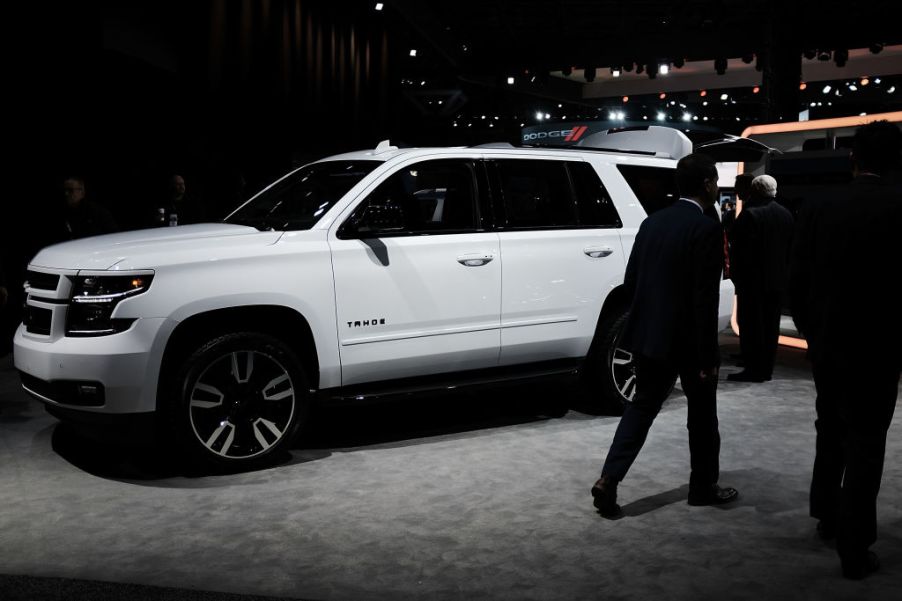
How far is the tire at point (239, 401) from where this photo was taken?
506 centimetres

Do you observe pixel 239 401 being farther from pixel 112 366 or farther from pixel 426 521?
pixel 426 521

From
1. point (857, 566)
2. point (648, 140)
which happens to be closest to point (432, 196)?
point (857, 566)

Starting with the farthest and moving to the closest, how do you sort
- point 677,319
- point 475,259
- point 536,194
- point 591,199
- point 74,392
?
point 591,199 < point 536,194 < point 475,259 < point 74,392 < point 677,319

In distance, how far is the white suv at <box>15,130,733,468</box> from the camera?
492 centimetres

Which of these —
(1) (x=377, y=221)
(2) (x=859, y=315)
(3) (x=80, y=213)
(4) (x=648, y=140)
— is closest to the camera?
(2) (x=859, y=315)

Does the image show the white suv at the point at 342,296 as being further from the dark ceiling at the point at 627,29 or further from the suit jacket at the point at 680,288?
the dark ceiling at the point at 627,29

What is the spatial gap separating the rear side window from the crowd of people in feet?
7.54

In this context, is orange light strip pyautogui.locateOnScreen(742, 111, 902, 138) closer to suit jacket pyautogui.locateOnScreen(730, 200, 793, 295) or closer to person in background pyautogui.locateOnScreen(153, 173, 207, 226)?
suit jacket pyautogui.locateOnScreen(730, 200, 793, 295)

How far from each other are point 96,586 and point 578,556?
2.10m

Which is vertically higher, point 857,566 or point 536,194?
point 536,194

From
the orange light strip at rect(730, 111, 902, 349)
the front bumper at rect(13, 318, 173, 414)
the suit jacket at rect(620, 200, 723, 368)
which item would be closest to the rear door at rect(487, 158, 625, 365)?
the suit jacket at rect(620, 200, 723, 368)

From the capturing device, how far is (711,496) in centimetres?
481

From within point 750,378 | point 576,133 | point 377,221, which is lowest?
point 750,378

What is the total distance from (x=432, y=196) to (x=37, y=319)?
8.62 feet
